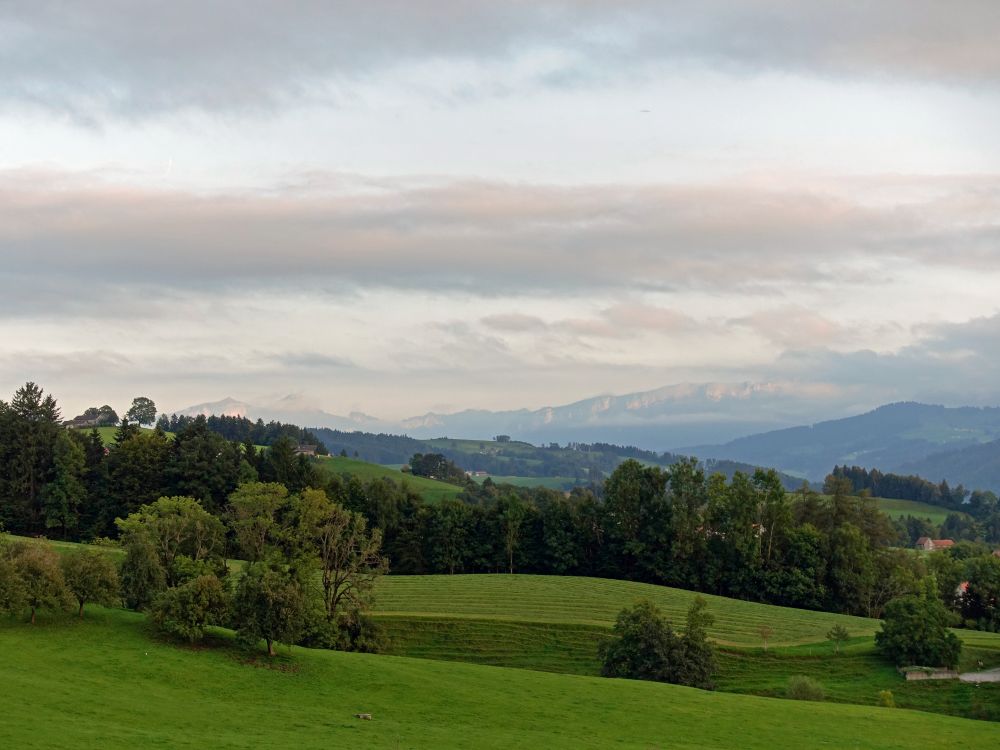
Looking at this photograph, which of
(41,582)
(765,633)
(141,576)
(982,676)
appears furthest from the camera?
(765,633)

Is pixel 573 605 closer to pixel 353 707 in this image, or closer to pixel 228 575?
pixel 228 575

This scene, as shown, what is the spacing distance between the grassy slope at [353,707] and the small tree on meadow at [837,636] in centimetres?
2155

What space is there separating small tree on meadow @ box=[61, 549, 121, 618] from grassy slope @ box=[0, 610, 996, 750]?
1.89 meters

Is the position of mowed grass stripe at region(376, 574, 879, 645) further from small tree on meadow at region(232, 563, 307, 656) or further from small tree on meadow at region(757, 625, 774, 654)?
small tree on meadow at region(232, 563, 307, 656)

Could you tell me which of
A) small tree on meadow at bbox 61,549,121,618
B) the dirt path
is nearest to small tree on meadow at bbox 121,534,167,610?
small tree on meadow at bbox 61,549,121,618

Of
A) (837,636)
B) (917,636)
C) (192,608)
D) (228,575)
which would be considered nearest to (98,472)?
(228,575)

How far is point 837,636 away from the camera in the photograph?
94.9 metres

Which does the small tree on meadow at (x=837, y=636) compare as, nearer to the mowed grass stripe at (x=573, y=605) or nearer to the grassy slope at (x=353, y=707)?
the mowed grass stripe at (x=573, y=605)

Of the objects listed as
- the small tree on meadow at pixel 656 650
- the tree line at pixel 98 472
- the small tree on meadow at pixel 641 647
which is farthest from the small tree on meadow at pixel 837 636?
the tree line at pixel 98 472

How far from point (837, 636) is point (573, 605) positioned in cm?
2838

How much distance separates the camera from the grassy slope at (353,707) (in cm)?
5225

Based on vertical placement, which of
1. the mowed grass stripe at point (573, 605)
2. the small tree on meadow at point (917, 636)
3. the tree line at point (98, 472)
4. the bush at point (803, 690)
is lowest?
the bush at point (803, 690)

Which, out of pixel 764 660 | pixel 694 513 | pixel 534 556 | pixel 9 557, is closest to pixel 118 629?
pixel 9 557

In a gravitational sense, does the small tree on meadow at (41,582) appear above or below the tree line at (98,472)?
below
